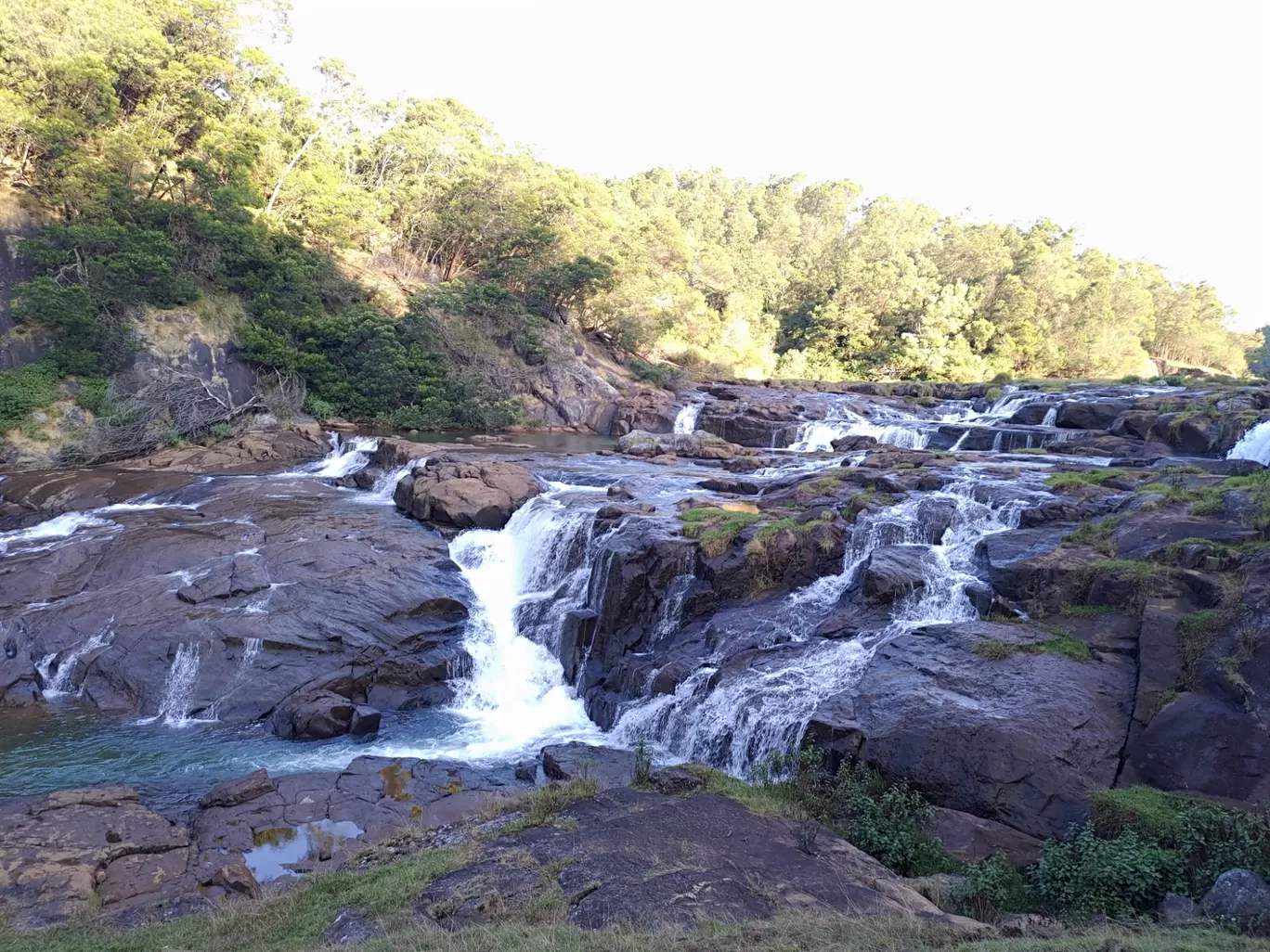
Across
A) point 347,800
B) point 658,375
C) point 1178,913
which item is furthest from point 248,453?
point 1178,913

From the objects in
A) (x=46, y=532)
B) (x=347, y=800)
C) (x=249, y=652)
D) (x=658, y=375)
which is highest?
(x=658, y=375)

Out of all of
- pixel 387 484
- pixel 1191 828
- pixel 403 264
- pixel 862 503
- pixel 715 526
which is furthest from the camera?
pixel 403 264

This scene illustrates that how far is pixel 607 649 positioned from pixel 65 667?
28.2 feet

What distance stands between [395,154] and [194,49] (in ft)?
32.3

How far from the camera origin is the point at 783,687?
9.81 meters

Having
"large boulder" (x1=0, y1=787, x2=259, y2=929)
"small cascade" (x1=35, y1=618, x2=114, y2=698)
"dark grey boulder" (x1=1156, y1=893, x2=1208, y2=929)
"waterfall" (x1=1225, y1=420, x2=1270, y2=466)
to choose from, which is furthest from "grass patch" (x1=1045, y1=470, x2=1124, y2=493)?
"small cascade" (x1=35, y1=618, x2=114, y2=698)

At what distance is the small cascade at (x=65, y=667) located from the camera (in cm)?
1199

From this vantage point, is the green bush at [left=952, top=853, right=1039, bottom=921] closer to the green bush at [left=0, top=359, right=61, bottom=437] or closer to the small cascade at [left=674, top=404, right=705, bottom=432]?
the small cascade at [left=674, top=404, right=705, bottom=432]

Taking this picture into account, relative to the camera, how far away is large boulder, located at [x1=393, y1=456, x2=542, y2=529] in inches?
677

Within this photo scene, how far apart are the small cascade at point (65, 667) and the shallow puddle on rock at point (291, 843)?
5706 mm

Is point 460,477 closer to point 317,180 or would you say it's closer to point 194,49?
point 317,180

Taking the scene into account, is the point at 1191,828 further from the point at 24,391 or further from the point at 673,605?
the point at 24,391

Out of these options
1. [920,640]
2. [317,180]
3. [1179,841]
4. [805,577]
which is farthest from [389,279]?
[1179,841]

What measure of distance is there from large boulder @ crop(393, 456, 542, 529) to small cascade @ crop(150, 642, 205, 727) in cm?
602
